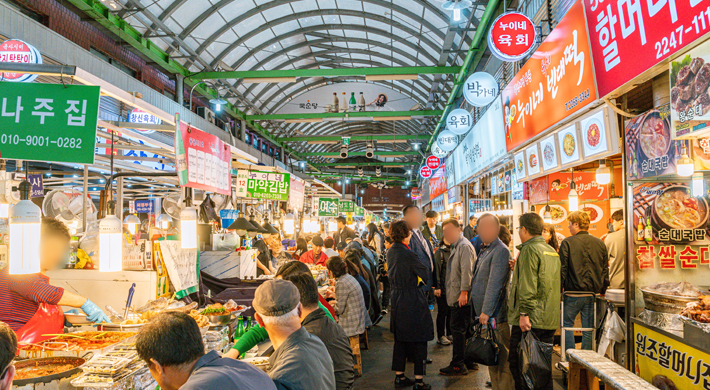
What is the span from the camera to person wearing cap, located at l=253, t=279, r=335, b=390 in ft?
7.39

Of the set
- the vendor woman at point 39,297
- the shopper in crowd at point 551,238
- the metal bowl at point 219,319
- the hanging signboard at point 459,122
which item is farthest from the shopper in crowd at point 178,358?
the hanging signboard at point 459,122

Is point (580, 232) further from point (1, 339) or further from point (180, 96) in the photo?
point (180, 96)

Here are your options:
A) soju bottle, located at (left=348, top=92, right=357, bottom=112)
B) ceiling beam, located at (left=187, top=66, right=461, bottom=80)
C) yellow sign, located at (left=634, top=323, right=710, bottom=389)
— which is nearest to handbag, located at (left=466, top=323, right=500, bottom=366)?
yellow sign, located at (left=634, top=323, right=710, bottom=389)

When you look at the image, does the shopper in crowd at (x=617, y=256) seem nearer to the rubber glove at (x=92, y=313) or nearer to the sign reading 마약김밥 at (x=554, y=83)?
the sign reading 마약김밥 at (x=554, y=83)

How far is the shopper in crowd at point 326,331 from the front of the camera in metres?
2.93

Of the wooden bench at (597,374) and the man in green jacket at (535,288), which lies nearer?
the wooden bench at (597,374)

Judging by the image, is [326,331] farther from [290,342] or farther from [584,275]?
[584,275]

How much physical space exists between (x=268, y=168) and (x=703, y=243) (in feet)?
21.8

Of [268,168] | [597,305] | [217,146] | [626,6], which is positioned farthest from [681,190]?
[268,168]

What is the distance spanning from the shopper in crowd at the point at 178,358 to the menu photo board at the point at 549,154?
541cm

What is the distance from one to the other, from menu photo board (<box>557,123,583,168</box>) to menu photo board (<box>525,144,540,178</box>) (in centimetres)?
93

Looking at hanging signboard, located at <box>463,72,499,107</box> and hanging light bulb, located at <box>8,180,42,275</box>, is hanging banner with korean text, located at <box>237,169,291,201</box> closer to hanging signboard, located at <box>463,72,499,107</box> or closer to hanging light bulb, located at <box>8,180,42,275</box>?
hanging signboard, located at <box>463,72,499,107</box>

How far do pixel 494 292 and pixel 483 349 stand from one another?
2.03 ft

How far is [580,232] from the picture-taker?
Answer: 6.03 m
